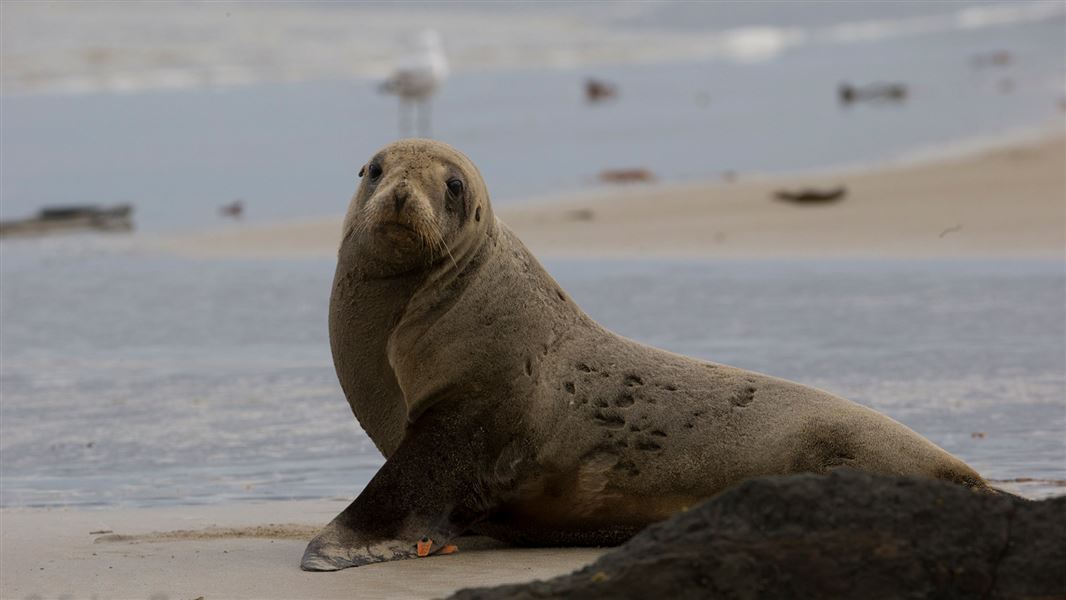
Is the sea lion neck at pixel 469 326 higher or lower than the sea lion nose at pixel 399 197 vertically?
lower

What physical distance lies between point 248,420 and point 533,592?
15.7ft

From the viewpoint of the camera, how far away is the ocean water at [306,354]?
7.80m

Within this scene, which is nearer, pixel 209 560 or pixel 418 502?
pixel 209 560

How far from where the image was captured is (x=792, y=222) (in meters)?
15.6

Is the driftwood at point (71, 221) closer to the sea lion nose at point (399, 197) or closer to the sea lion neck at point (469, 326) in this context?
the sea lion neck at point (469, 326)

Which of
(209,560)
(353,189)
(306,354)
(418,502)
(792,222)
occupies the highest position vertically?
(353,189)

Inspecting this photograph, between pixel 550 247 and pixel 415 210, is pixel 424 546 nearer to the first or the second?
pixel 415 210

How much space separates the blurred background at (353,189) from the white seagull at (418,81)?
0.17ft

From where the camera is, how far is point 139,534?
6.48m

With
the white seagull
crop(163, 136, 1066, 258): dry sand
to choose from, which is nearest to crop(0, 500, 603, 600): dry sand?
crop(163, 136, 1066, 258): dry sand

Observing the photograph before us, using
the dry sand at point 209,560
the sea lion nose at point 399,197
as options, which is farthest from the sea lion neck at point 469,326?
the dry sand at point 209,560

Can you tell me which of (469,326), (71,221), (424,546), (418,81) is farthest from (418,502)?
(418,81)

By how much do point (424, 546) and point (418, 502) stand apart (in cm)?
15

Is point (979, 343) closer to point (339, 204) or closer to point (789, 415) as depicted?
point (789, 415)
